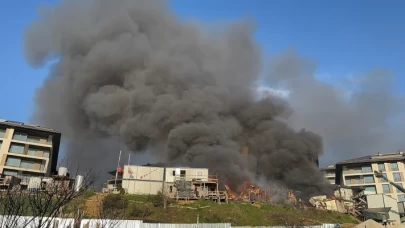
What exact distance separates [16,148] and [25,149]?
1.26m

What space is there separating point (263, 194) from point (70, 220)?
30538 mm

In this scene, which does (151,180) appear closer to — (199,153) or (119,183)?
(119,183)

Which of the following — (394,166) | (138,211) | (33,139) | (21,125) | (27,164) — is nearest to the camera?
(138,211)

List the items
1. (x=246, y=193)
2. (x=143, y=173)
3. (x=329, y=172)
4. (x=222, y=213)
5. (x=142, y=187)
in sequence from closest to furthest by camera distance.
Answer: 1. (x=222, y=213)
2. (x=142, y=187)
3. (x=246, y=193)
4. (x=143, y=173)
5. (x=329, y=172)

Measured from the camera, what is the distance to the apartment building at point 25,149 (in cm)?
5312

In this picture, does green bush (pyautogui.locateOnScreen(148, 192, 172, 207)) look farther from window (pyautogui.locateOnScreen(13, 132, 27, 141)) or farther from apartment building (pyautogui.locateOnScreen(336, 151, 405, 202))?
apartment building (pyautogui.locateOnScreen(336, 151, 405, 202))

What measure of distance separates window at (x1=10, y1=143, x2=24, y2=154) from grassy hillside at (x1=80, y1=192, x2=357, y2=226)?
27665 mm

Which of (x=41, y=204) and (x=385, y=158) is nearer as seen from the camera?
(x=41, y=204)

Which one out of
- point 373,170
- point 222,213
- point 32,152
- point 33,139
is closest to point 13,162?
point 32,152

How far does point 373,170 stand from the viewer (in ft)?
Answer: 216

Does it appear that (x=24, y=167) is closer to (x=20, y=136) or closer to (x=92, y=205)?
(x=20, y=136)

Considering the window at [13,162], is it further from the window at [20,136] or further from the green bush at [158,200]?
the green bush at [158,200]

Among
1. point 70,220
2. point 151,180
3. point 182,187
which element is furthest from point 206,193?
point 70,220

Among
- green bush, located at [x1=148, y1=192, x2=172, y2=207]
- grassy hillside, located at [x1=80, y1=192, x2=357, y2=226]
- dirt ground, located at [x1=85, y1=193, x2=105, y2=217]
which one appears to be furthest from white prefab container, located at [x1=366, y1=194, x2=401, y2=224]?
dirt ground, located at [x1=85, y1=193, x2=105, y2=217]
